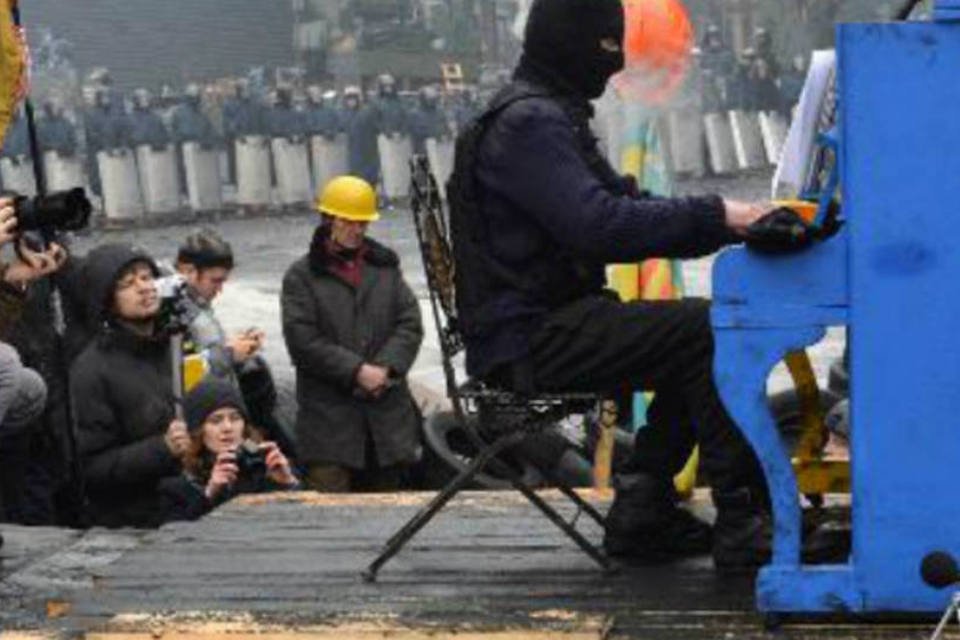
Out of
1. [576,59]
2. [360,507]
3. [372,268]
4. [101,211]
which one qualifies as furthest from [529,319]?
[101,211]

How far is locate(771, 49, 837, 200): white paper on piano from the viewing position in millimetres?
7055

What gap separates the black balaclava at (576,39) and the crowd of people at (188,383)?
1.73 meters

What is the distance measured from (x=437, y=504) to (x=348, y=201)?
360cm

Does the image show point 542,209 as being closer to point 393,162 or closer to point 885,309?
point 885,309

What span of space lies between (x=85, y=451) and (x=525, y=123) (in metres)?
3.20

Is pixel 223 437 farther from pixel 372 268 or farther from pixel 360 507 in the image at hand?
pixel 372 268

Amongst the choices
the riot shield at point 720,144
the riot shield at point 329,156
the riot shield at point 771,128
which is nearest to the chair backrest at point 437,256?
the riot shield at point 329,156

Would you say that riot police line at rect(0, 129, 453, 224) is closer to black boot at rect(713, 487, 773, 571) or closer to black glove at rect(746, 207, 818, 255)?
black boot at rect(713, 487, 773, 571)

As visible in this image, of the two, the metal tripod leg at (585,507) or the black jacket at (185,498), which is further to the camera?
the black jacket at (185,498)

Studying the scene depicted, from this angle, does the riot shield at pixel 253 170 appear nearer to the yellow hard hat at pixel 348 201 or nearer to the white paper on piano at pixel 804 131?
the yellow hard hat at pixel 348 201

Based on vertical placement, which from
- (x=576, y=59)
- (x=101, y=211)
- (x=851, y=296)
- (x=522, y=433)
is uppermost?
(x=576, y=59)

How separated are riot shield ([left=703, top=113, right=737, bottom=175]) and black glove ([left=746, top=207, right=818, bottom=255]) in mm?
43492

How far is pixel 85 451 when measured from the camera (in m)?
9.17

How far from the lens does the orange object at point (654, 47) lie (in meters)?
9.48
